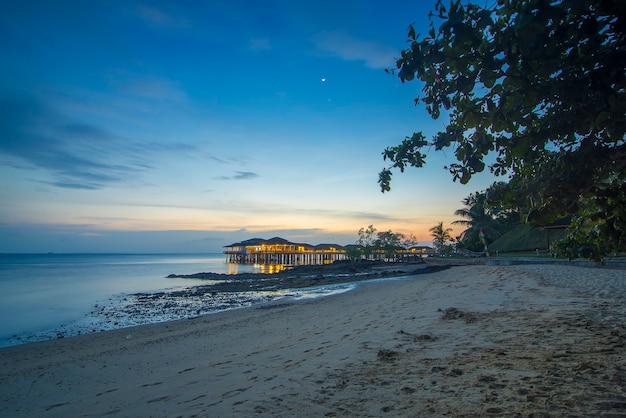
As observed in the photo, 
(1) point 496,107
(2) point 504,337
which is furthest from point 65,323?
(1) point 496,107

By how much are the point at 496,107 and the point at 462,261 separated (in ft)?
120

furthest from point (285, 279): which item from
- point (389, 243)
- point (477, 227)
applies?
point (389, 243)

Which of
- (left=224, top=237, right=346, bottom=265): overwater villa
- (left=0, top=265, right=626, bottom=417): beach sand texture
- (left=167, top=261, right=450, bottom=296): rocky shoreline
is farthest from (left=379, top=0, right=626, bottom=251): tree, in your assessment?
(left=224, top=237, right=346, bottom=265): overwater villa

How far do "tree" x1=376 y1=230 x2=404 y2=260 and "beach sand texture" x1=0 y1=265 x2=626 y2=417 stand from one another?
5712 cm

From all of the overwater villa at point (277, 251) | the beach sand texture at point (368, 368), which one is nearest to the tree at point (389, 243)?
the overwater villa at point (277, 251)

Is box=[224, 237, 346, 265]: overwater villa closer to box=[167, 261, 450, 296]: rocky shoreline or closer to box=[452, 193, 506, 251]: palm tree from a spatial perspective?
box=[452, 193, 506, 251]: palm tree

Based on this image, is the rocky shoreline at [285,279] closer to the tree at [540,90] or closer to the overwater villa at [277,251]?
the tree at [540,90]

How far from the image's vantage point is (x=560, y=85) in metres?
2.57

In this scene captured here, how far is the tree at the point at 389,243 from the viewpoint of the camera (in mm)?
65562

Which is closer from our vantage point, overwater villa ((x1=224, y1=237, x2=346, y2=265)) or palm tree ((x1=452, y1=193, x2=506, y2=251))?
palm tree ((x1=452, y1=193, x2=506, y2=251))

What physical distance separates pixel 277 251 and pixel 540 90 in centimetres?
8385

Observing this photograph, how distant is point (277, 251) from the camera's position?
84938mm

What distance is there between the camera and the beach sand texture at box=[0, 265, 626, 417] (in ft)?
10.2

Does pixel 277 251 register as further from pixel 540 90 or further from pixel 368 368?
pixel 540 90
